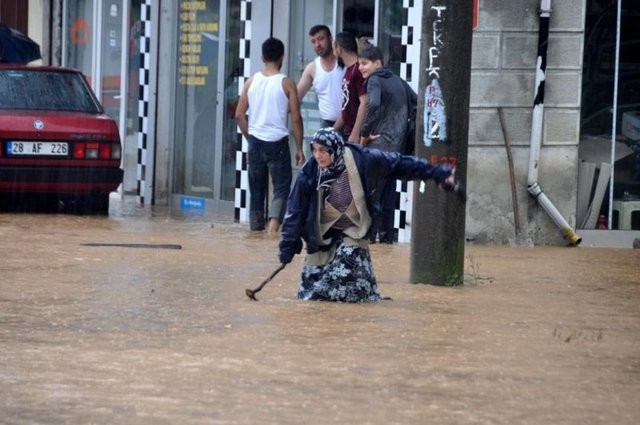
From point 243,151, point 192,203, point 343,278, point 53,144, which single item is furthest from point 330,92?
point 343,278

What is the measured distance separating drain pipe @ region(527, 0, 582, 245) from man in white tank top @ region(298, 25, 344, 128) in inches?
72.5

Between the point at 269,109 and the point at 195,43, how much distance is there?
381cm

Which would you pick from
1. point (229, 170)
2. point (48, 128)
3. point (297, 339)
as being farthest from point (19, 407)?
point (229, 170)

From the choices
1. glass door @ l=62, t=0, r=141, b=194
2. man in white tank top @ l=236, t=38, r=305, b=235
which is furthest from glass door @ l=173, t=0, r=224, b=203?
man in white tank top @ l=236, t=38, r=305, b=235

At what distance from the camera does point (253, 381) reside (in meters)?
7.41

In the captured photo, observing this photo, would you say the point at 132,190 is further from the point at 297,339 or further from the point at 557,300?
the point at 297,339

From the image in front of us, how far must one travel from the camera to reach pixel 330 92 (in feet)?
50.7

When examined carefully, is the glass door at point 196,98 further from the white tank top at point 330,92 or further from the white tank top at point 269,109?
the white tank top at point 330,92

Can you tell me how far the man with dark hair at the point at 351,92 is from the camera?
1455 centimetres

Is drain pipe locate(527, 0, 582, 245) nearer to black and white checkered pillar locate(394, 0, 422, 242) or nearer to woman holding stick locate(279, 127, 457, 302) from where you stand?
black and white checkered pillar locate(394, 0, 422, 242)

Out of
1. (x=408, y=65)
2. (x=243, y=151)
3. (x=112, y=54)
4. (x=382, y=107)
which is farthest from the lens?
(x=112, y=54)

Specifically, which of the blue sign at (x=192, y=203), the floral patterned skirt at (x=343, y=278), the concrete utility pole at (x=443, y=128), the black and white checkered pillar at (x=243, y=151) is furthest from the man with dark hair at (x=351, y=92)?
the blue sign at (x=192, y=203)

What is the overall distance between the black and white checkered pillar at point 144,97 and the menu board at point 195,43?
43 centimetres

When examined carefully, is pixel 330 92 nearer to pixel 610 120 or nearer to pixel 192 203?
pixel 610 120
